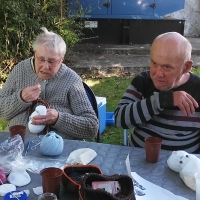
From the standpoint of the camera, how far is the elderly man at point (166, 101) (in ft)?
6.67

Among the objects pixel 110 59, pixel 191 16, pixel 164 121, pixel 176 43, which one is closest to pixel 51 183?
pixel 164 121

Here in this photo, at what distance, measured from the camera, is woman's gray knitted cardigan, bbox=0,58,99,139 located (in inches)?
95.2

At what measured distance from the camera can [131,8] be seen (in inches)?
278

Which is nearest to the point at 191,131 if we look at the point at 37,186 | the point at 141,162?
the point at 141,162

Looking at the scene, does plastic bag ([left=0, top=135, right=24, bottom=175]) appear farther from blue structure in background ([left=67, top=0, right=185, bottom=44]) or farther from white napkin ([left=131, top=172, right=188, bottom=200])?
blue structure in background ([left=67, top=0, right=185, bottom=44])

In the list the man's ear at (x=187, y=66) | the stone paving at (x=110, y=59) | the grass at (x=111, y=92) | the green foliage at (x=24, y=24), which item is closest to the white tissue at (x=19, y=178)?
the man's ear at (x=187, y=66)

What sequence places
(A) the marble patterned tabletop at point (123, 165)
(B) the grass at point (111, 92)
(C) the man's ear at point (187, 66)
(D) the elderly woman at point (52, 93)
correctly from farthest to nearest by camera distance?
(B) the grass at point (111, 92) → (D) the elderly woman at point (52, 93) → (C) the man's ear at point (187, 66) → (A) the marble patterned tabletop at point (123, 165)

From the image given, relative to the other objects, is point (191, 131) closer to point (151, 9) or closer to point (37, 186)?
point (37, 186)

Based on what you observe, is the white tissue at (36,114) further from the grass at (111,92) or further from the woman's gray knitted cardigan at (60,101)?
the grass at (111,92)

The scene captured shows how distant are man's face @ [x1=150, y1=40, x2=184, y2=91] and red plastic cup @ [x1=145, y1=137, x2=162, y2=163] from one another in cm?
47

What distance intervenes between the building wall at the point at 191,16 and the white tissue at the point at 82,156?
761 cm

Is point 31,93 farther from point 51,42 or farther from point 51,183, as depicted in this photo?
point 51,183

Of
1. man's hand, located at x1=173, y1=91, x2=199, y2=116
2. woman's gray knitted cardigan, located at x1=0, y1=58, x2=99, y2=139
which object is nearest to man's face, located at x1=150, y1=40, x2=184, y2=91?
man's hand, located at x1=173, y1=91, x2=199, y2=116

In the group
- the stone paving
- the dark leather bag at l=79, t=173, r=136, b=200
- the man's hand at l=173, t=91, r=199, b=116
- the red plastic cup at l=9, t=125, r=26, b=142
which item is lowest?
the stone paving
